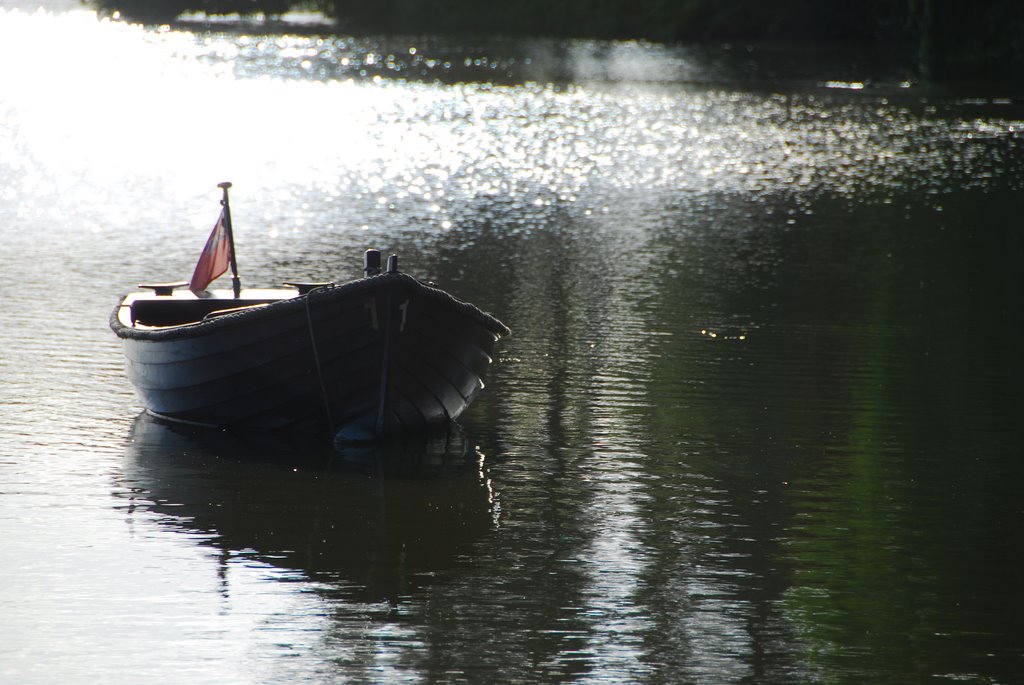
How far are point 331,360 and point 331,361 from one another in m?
0.01

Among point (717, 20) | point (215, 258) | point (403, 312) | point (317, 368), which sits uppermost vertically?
point (717, 20)

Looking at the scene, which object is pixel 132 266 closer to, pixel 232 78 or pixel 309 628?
pixel 309 628

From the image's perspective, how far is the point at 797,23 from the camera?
83250 millimetres

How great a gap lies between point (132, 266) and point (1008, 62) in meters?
51.0

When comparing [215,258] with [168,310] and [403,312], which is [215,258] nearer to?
[168,310]

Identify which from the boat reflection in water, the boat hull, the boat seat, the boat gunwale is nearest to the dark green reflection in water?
the boat reflection in water

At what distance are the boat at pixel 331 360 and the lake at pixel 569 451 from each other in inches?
12.0

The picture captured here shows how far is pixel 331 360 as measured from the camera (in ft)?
43.5

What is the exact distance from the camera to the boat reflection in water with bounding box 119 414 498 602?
10461mm

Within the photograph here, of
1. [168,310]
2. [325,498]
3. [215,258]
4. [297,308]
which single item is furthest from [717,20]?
[325,498]

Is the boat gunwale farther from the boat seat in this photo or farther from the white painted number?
the boat seat

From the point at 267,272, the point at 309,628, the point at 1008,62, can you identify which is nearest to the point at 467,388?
the point at 309,628

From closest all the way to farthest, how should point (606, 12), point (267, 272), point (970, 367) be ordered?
point (970, 367) → point (267, 272) → point (606, 12)

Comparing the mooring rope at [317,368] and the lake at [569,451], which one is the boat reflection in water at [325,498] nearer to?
the lake at [569,451]
